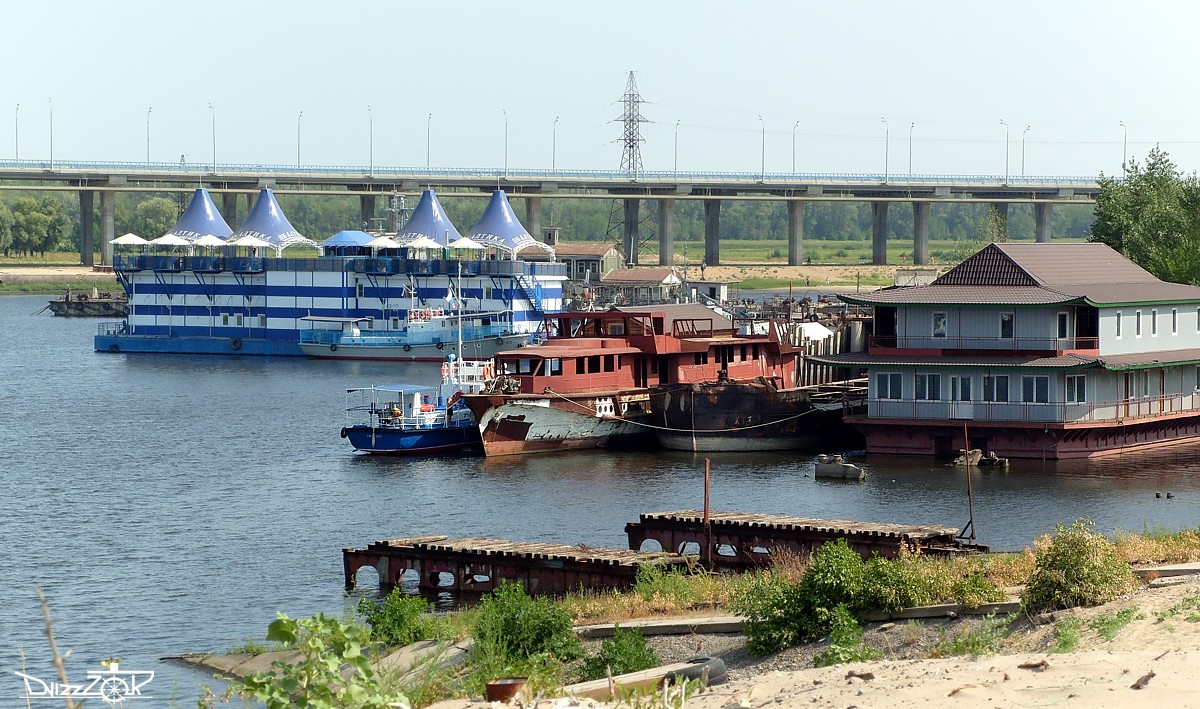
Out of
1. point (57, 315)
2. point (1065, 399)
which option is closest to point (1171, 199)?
point (1065, 399)

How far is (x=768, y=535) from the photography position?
122 feet

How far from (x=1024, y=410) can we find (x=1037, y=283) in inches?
188

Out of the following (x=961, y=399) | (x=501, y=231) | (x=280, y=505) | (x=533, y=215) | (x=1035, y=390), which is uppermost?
(x=533, y=215)

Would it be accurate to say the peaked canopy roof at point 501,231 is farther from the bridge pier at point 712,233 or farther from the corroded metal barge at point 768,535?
the corroded metal barge at point 768,535

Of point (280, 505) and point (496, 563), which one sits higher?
point (496, 563)

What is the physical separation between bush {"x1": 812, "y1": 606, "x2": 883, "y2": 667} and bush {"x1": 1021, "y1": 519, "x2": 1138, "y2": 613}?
8.18 ft

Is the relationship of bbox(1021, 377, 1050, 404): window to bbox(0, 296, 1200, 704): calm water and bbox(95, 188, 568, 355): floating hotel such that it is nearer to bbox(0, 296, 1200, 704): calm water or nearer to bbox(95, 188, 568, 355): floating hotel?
bbox(0, 296, 1200, 704): calm water

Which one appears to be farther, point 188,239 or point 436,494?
point 188,239

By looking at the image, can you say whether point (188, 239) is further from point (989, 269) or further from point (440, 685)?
point (440, 685)

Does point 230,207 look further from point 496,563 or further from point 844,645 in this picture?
point 844,645

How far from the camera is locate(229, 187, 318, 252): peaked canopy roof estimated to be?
12125 centimetres

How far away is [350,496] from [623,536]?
1129 centimetres

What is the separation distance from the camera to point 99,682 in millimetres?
29344

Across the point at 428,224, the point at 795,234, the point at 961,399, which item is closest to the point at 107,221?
the point at 428,224
